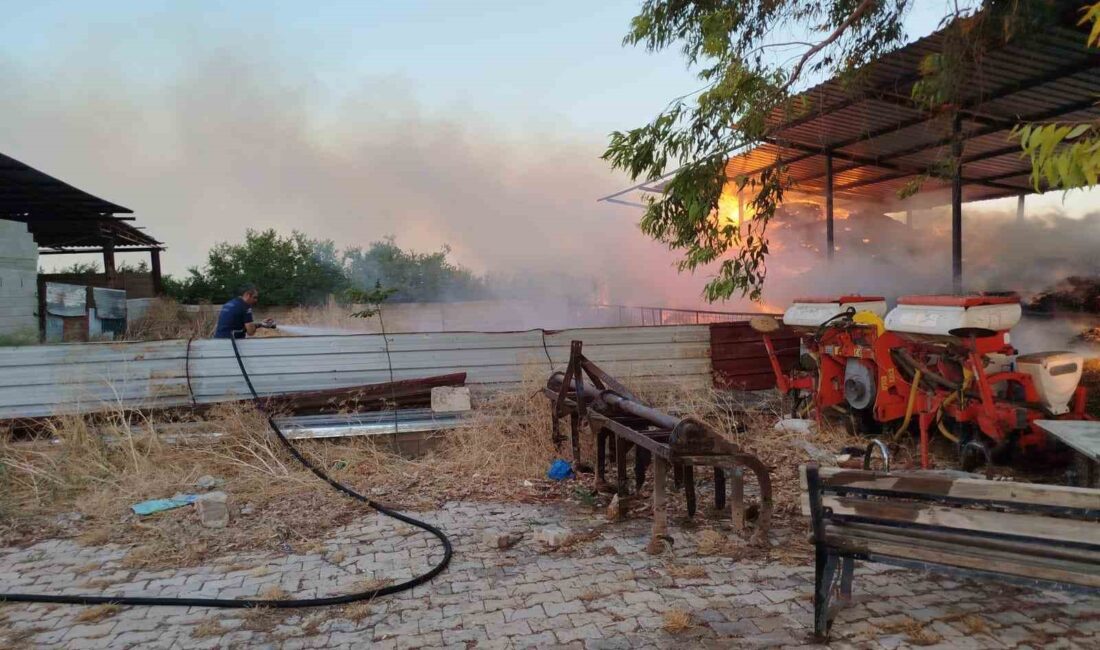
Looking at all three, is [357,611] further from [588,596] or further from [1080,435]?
[1080,435]

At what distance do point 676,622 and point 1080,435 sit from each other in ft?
10.5

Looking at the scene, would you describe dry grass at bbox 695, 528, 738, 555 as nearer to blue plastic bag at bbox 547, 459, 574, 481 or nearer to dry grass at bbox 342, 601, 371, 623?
blue plastic bag at bbox 547, 459, 574, 481

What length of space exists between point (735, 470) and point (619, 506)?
97 centimetres

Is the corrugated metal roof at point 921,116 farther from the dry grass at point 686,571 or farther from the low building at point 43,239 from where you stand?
the low building at point 43,239

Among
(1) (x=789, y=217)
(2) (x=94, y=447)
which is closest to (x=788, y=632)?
(2) (x=94, y=447)

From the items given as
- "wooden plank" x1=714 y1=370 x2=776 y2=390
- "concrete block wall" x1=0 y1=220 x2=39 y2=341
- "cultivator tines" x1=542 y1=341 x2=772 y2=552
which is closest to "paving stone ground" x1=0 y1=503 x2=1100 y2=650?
"cultivator tines" x1=542 y1=341 x2=772 y2=552

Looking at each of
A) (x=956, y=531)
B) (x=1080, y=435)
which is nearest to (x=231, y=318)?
(x=956, y=531)

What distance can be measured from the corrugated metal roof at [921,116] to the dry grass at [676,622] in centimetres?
494

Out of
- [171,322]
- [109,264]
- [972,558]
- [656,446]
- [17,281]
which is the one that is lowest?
[972,558]

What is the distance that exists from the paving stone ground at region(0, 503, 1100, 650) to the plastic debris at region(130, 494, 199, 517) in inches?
21.8

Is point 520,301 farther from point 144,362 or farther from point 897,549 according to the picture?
point 897,549

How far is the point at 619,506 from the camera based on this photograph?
450 centimetres

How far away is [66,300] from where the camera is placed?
10945 mm

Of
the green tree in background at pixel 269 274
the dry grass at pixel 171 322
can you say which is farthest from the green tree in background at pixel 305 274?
the dry grass at pixel 171 322
